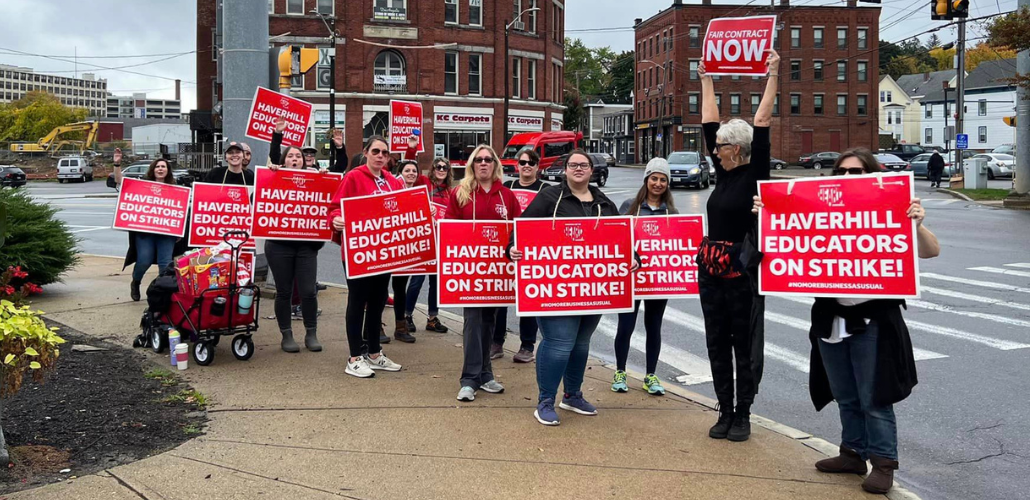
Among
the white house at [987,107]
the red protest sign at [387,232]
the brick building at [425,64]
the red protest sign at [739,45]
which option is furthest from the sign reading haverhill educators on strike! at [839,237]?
the white house at [987,107]

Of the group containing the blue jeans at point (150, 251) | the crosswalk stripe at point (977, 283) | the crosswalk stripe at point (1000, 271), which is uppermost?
the blue jeans at point (150, 251)

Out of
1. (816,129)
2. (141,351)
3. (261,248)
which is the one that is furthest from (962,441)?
(816,129)

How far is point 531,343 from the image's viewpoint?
324 inches

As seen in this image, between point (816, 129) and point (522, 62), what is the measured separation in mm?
34179

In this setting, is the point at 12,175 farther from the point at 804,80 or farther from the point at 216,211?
the point at 804,80

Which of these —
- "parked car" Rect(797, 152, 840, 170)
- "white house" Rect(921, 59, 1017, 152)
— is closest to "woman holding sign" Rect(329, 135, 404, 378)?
"parked car" Rect(797, 152, 840, 170)

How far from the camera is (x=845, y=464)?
17.0 feet

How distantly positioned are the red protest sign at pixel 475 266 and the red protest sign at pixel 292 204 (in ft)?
5.95

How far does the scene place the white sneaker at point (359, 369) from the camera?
7.25 m

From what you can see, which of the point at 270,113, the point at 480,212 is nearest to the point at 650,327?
the point at 480,212

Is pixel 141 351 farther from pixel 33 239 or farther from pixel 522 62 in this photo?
pixel 522 62

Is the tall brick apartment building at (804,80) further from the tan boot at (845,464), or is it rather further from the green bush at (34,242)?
the tan boot at (845,464)

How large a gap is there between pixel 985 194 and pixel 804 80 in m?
47.4

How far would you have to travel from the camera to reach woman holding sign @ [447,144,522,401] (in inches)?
269
